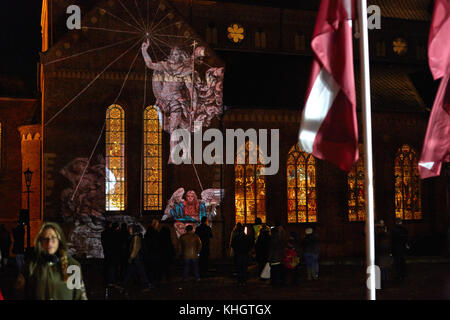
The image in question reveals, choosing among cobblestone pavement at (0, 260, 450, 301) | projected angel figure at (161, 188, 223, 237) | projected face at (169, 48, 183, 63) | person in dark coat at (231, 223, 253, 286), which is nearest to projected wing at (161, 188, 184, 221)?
projected angel figure at (161, 188, 223, 237)

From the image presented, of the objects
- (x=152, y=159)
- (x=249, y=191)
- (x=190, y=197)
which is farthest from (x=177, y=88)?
(x=249, y=191)

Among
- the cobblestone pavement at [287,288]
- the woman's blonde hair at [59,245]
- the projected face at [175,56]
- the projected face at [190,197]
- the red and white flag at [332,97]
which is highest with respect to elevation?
the projected face at [175,56]

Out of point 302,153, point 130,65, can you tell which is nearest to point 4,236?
point 130,65

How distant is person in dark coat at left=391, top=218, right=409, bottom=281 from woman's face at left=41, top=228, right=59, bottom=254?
575 inches

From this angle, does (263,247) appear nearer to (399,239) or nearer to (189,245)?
(189,245)

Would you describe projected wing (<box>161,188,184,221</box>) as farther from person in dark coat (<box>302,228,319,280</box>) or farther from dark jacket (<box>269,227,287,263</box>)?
dark jacket (<box>269,227,287,263</box>)

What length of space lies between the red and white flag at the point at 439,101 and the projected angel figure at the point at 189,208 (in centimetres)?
1847

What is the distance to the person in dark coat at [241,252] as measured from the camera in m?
18.9

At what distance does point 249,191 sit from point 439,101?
20.3 m

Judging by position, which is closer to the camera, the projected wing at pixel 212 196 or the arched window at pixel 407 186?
the projected wing at pixel 212 196

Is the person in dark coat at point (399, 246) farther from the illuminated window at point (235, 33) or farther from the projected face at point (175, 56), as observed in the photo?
the illuminated window at point (235, 33)

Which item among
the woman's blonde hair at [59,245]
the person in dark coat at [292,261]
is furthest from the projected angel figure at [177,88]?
the woman's blonde hair at [59,245]

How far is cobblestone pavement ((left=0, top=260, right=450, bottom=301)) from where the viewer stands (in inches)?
637

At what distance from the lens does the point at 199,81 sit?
27578mm
